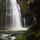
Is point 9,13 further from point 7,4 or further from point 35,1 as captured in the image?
point 35,1

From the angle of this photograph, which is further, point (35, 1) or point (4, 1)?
point (4, 1)

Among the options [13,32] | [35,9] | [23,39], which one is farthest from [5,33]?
[35,9]

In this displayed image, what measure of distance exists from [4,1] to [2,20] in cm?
15

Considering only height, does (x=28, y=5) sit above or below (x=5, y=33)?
above

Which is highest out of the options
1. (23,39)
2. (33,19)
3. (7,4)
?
(7,4)

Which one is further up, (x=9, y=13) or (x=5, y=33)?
(x=9, y=13)

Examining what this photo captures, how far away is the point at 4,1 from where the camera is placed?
930mm

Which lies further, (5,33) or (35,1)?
(5,33)

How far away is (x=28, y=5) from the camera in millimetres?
689

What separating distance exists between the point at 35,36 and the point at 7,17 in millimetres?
331

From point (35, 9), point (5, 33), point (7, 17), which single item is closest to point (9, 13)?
point (7, 17)

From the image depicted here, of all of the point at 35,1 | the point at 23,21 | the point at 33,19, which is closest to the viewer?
the point at 35,1

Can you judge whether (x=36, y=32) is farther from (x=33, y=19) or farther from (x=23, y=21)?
(x=23, y=21)

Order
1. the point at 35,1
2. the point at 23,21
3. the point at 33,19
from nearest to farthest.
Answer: the point at 35,1
the point at 33,19
the point at 23,21
